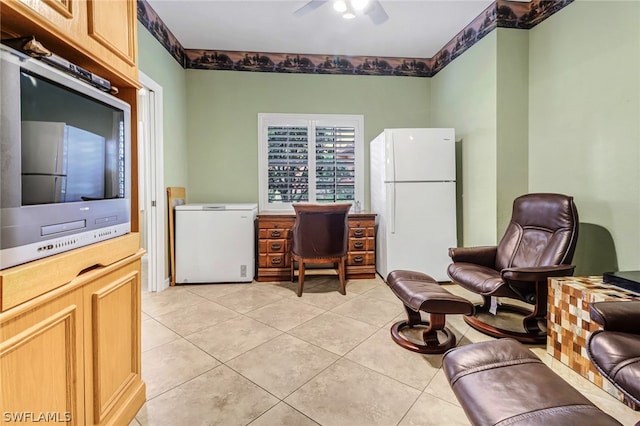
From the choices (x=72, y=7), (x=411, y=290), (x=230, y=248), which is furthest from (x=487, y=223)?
(x=72, y=7)

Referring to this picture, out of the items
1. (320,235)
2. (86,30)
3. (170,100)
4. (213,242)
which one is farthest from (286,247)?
(86,30)

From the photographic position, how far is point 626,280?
1.70 metres

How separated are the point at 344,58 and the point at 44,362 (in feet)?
13.8

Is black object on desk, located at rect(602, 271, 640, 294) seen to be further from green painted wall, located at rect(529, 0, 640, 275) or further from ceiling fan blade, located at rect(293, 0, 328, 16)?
ceiling fan blade, located at rect(293, 0, 328, 16)

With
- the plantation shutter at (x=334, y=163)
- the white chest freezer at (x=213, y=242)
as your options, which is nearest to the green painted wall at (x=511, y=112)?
the plantation shutter at (x=334, y=163)

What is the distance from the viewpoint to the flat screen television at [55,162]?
2.59ft

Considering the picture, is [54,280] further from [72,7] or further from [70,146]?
[72,7]

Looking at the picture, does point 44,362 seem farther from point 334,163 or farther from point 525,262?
point 334,163

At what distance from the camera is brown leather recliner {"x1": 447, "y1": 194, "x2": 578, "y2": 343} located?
2072 millimetres

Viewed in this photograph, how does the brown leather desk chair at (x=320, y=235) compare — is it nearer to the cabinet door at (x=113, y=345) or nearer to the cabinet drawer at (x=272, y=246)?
the cabinet drawer at (x=272, y=246)

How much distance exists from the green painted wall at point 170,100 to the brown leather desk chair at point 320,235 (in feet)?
5.33

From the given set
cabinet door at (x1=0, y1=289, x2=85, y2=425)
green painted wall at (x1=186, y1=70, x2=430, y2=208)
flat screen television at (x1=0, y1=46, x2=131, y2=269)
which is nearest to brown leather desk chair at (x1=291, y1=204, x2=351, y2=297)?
green painted wall at (x1=186, y1=70, x2=430, y2=208)

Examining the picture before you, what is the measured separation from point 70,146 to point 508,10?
12.2 feet

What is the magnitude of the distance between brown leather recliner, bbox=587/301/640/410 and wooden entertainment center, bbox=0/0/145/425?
77.9 inches
